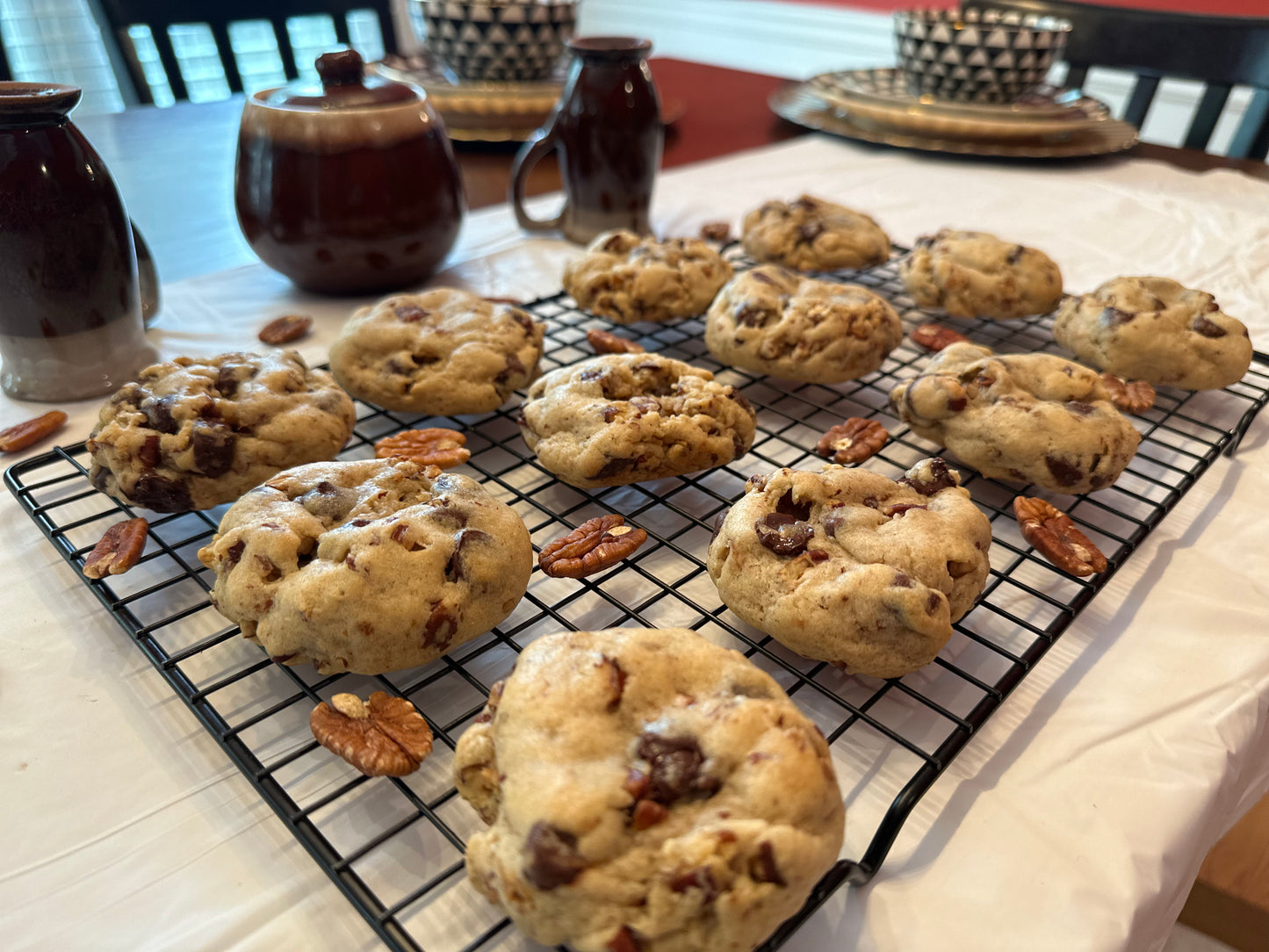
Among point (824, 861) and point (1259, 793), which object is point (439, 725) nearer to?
point (824, 861)

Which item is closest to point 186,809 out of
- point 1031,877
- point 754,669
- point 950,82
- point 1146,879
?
point 754,669

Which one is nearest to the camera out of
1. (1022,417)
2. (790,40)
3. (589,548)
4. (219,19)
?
(589,548)

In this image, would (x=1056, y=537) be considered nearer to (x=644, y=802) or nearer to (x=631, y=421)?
(x=631, y=421)

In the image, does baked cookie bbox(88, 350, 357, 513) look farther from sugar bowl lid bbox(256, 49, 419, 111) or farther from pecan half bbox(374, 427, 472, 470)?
sugar bowl lid bbox(256, 49, 419, 111)

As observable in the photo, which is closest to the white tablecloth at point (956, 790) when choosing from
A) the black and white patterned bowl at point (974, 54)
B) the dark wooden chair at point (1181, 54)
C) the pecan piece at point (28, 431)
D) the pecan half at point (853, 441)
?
the pecan piece at point (28, 431)

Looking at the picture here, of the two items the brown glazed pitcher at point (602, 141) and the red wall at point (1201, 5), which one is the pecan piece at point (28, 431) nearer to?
the brown glazed pitcher at point (602, 141)

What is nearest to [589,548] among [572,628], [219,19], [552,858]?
[572,628]
